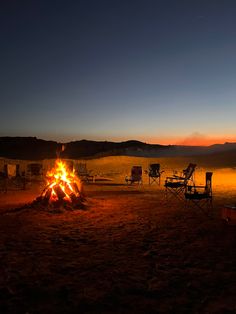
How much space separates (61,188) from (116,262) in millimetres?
4859

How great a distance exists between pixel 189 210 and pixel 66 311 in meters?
6.14

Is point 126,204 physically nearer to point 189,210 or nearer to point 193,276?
point 189,210

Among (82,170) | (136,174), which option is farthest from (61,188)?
(82,170)

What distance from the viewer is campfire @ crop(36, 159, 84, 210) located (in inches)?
362

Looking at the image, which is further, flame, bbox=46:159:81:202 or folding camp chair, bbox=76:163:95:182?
folding camp chair, bbox=76:163:95:182

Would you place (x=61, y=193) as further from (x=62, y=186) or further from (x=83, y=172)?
(x=83, y=172)

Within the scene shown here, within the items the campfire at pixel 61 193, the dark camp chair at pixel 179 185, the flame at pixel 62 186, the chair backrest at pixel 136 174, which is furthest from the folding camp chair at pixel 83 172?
the campfire at pixel 61 193

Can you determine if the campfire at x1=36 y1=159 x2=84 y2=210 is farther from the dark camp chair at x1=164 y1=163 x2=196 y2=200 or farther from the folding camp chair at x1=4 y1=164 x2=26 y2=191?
the folding camp chair at x1=4 y1=164 x2=26 y2=191

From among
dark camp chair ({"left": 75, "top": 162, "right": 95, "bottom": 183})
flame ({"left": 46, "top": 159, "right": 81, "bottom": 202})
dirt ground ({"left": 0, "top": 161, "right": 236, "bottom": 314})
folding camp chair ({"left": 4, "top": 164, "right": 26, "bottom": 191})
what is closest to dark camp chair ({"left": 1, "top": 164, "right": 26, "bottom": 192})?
folding camp chair ({"left": 4, "top": 164, "right": 26, "bottom": 191})

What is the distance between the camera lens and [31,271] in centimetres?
457

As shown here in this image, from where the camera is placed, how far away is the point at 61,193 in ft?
31.0

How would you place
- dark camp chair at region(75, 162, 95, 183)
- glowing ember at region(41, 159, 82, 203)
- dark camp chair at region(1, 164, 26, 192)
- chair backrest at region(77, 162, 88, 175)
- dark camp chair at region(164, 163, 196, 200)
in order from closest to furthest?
glowing ember at region(41, 159, 82, 203) < dark camp chair at region(164, 163, 196, 200) < dark camp chair at region(1, 164, 26, 192) < dark camp chair at region(75, 162, 95, 183) < chair backrest at region(77, 162, 88, 175)

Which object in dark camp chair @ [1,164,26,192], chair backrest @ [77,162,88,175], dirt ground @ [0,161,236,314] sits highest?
chair backrest @ [77,162,88,175]

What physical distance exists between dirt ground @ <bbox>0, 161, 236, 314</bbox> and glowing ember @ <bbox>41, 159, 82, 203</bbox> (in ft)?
2.57
